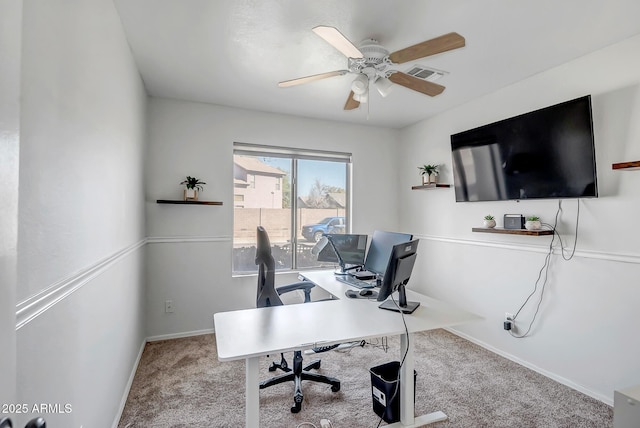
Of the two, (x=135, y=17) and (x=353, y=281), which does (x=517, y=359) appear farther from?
(x=135, y=17)

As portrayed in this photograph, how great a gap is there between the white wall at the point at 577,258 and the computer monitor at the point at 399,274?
1423 mm

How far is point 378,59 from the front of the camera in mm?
1950

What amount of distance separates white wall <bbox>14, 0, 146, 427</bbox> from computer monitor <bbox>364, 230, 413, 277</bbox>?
1.77m

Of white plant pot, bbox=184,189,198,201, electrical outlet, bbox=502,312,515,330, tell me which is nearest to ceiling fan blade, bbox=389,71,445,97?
electrical outlet, bbox=502,312,515,330

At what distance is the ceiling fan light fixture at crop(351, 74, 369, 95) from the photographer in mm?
2039

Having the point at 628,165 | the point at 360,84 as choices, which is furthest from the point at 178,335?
the point at 628,165

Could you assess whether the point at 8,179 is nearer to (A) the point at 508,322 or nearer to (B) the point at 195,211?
(B) the point at 195,211

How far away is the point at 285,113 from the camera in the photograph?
371 cm

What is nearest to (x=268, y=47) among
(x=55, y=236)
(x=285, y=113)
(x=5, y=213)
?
(x=285, y=113)

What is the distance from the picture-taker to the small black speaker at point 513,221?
2.69 m

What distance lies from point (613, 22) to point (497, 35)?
0.67 meters

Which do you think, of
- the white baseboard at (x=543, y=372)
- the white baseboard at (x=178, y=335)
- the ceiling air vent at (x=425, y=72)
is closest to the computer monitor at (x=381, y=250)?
the ceiling air vent at (x=425, y=72)

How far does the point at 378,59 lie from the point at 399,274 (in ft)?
4.43

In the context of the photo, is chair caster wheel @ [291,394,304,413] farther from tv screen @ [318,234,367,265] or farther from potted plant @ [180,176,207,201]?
potted plant @ [180,176,207,201]
